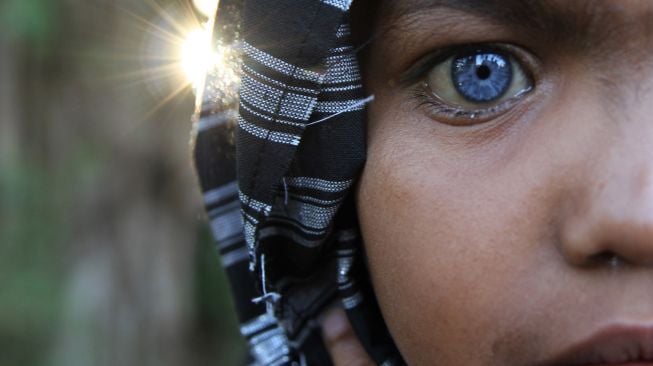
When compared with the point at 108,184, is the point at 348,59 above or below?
below

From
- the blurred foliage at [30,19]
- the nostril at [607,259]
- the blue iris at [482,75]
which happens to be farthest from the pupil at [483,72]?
the blurred foliage at [30,19]

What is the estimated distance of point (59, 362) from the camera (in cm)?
442

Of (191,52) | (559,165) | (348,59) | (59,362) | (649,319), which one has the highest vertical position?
(59,362)

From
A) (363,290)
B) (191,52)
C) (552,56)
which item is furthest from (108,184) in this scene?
(552,56)

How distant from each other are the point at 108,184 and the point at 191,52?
282 cm

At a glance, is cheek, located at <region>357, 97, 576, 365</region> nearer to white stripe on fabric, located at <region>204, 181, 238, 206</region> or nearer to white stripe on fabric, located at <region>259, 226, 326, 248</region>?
white stripe on fabric, located at <region>259, 226, 326, 248</region>

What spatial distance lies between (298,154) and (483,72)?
1.08 ft

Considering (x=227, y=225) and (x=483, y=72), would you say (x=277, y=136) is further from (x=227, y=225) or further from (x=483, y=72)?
(x=227, y=225)

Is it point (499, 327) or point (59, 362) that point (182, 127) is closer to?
point (59, 362)

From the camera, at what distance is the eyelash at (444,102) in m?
1.37

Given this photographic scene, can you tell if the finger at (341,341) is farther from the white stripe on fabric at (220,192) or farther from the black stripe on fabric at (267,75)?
the black stripe on fabric at (267,75)

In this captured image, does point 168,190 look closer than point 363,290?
No

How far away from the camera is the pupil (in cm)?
141

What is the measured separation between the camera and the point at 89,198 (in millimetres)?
4602
